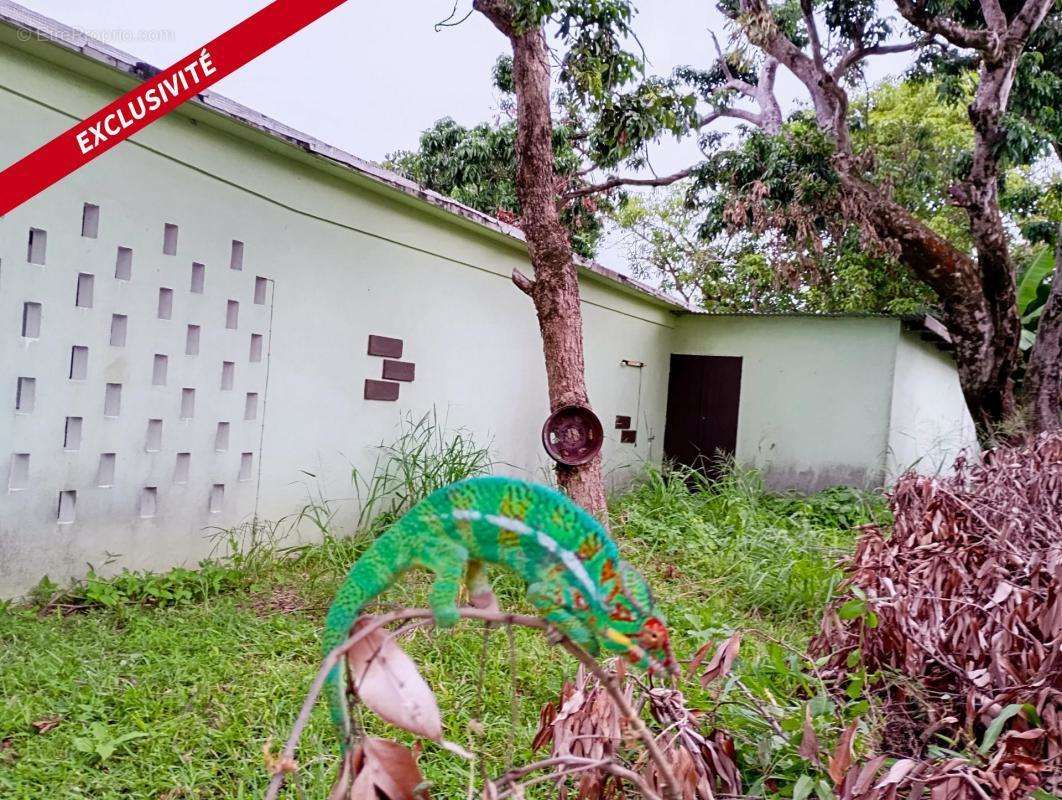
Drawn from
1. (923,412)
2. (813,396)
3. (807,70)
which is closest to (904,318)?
(813,396)

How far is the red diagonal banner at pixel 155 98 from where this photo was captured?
129 inches

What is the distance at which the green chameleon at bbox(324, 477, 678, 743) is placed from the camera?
71 centimetres

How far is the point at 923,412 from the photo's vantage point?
9.05 metres

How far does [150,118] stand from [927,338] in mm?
8145

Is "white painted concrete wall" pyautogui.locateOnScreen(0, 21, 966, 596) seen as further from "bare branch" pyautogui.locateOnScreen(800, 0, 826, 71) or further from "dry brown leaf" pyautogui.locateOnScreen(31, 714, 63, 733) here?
"bare branch" pyautogui.locateOnScreen(800, 0, 826, 71)

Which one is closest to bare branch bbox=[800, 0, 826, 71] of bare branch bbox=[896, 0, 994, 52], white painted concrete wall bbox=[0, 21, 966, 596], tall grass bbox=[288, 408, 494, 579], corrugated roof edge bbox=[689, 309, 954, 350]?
bare branch bbox=[896, 0, 994, 52]

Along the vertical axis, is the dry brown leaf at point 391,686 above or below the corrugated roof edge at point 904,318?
below

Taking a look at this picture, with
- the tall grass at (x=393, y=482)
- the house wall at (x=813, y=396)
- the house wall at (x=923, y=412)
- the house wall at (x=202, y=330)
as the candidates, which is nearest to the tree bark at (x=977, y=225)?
the house wall at (x=923, y=412)

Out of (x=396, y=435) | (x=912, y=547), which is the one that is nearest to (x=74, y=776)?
(x=912, y=547)

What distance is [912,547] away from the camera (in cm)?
249

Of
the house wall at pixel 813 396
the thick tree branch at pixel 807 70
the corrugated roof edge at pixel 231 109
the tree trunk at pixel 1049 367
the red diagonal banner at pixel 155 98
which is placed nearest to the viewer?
the corrugated roof edge at pixel 231 109

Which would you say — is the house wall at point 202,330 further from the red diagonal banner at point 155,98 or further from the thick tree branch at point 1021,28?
the thick tree branch at point 1021,28

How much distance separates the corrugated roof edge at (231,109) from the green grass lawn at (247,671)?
7.43 feet

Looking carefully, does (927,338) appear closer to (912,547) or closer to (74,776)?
(912,547)
